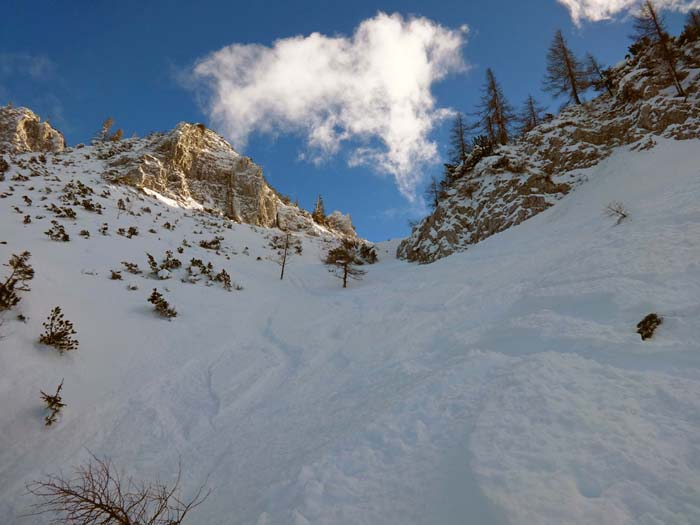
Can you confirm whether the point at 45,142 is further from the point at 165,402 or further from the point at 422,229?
the point at 165,402

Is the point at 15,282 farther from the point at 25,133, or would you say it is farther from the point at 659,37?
the point at 25,133

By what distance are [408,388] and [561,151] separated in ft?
83.5

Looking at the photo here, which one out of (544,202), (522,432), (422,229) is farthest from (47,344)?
(422,229)

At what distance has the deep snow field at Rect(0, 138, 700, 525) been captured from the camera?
2.99m

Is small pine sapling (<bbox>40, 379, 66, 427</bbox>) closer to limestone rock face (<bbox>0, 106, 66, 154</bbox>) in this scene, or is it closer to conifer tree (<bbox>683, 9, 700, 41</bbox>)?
conifer tree (<bbox>683, 9, 700, 41</bbox>)

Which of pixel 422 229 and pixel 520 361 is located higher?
pixel 422 229

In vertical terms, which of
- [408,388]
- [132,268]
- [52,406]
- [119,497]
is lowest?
[119,497]

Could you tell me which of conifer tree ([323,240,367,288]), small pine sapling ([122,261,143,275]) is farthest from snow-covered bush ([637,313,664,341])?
small pine sapling ([122,261,143,275])

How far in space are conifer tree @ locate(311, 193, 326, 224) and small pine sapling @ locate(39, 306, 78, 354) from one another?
47220 mm

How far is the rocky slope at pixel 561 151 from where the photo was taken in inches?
745

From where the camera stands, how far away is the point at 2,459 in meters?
4.83

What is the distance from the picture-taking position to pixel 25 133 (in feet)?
132

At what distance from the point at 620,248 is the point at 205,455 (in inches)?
422

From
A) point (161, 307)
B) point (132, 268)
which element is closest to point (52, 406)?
point (161, 307)
